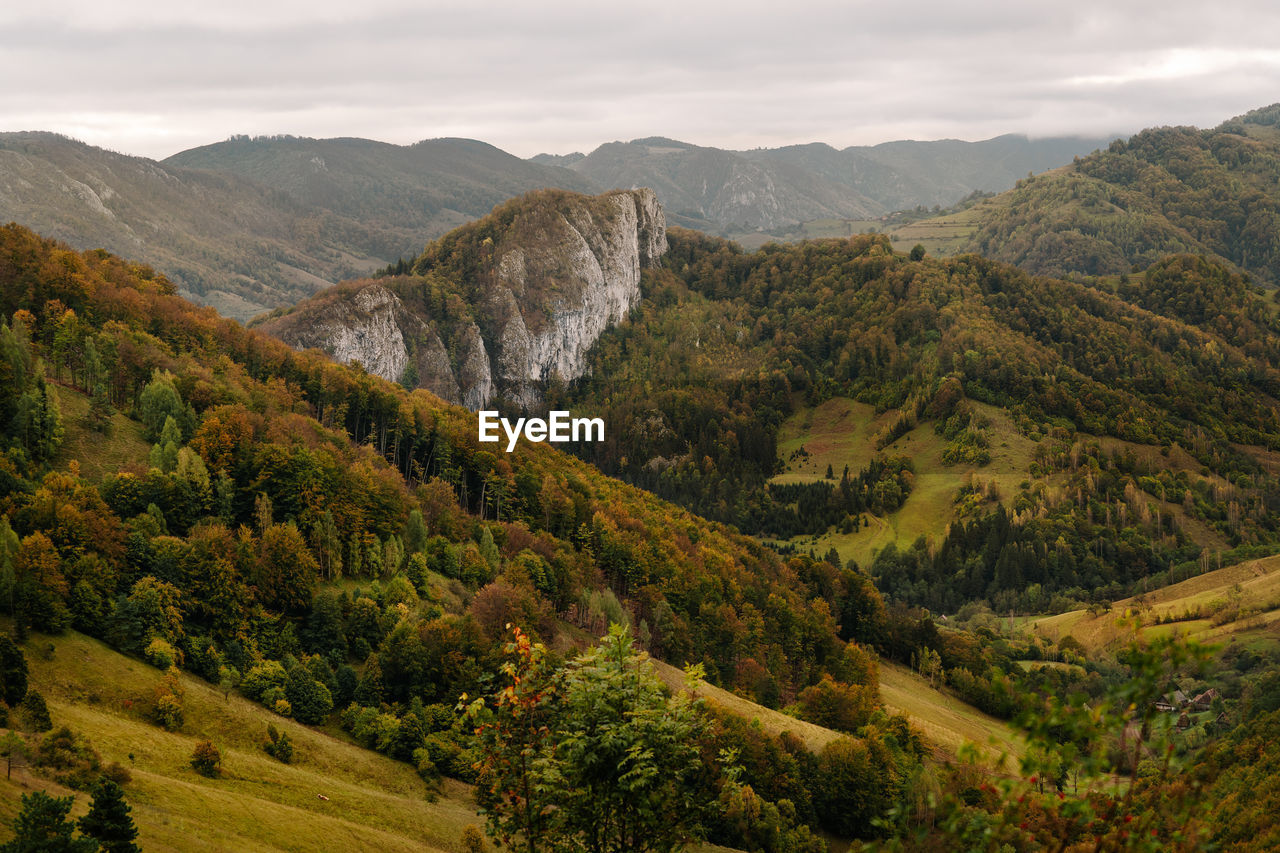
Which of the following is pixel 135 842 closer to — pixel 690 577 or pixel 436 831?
pixel 436 831

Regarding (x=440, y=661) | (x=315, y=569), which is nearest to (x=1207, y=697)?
(x=440, y=661)

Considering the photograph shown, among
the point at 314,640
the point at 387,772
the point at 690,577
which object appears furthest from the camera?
the point at 690,577

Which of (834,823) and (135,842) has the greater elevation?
(135,842)

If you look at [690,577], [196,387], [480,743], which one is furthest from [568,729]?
[690,577]

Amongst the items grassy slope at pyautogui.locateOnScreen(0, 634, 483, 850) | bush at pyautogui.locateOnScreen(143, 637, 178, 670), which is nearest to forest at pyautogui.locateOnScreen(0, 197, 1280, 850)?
bush at pyautogui.locateOnScreen(143, 637, 178, 670)

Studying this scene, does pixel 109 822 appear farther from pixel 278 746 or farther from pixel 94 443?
pixel 94 443

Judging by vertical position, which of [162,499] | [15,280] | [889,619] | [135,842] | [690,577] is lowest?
[889,619]

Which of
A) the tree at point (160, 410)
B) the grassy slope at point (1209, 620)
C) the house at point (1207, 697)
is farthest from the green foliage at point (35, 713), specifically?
the grassy slope at point (1209, 620)

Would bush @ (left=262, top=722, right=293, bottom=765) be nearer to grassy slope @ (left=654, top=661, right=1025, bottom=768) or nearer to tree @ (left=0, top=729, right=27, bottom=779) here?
tree @ (left=0, top=729, right=27, bottom=779)
